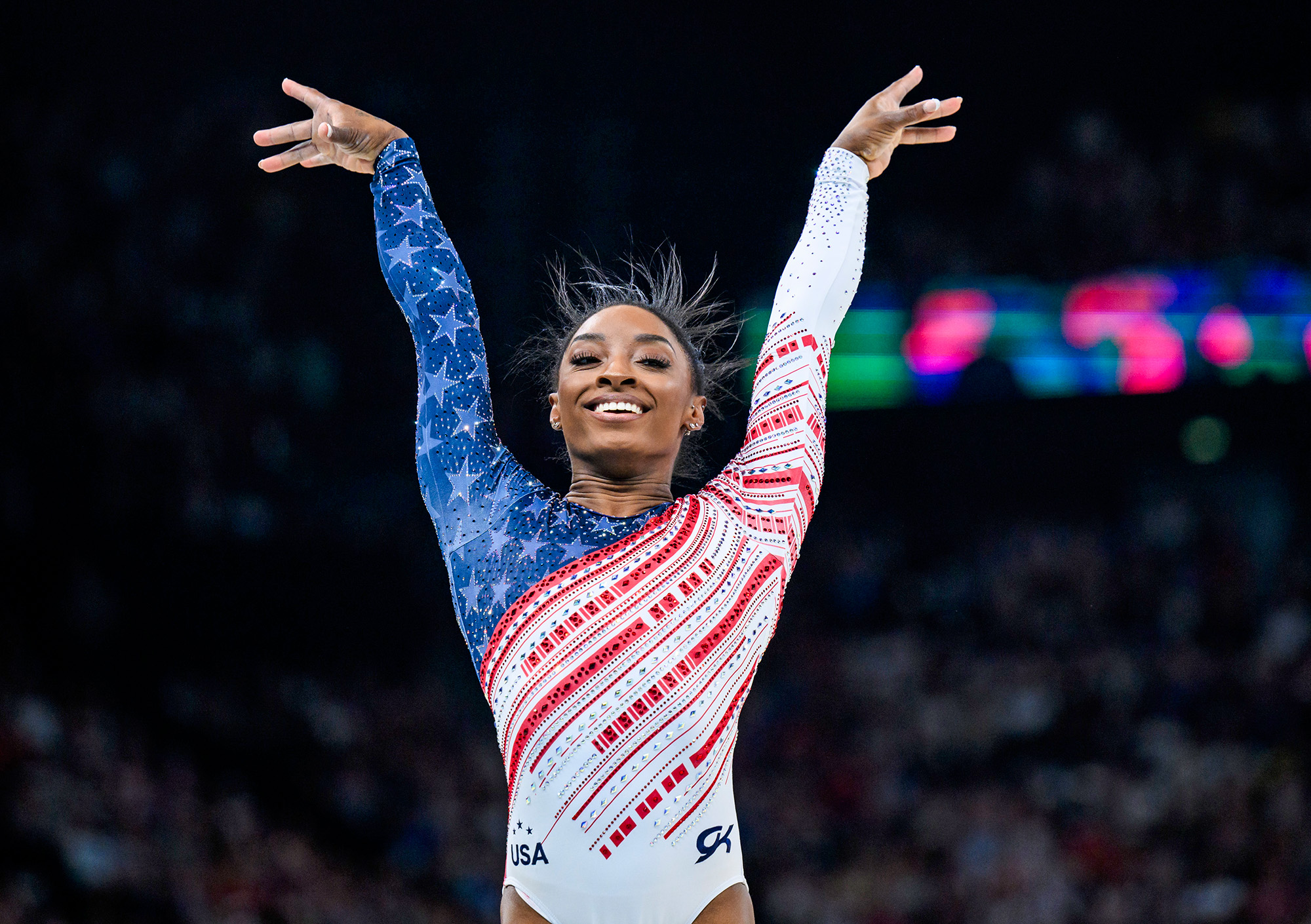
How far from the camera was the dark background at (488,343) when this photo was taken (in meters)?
5.46

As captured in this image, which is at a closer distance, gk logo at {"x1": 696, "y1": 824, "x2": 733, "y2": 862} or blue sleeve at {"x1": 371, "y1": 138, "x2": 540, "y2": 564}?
gk logo at {"x1": 696, "y1": 824, "x2": 733, "y2": 862}

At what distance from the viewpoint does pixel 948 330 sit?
604cm

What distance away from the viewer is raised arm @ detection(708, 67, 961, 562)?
7.66 ft

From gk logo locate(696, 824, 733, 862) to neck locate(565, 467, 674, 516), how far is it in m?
0.56

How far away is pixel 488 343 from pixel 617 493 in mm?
3286

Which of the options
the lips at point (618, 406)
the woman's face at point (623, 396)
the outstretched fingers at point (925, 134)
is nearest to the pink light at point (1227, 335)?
the outstretched fingers at point (925, 134)

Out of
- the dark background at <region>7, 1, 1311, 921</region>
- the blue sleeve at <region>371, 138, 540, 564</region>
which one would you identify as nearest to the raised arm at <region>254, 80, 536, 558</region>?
the blue sleeve at <region>371, 138, 540, 564</region>

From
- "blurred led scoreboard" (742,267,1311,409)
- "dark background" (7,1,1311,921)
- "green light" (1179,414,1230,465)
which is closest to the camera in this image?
"dark background" (7,1,1311,921)

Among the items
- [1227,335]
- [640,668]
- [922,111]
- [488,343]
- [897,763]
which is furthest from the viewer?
[1227,335]

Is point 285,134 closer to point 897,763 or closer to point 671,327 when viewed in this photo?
point 671,327

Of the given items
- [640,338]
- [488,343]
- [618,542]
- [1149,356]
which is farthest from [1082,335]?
[618,542]

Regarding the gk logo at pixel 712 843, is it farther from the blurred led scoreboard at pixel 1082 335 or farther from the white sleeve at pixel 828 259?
the blurred led scoreboard at pixel 1082 335

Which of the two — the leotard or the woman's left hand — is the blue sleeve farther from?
the woman's left hand

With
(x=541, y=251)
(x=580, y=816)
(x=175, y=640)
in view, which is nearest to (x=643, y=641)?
(x=580, y=816)
